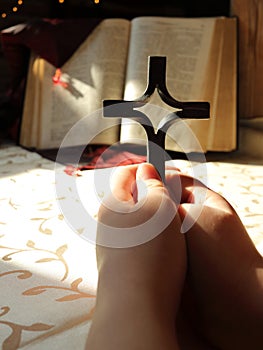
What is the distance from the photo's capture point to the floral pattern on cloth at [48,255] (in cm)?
45

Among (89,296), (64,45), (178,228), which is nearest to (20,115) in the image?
(64,45)

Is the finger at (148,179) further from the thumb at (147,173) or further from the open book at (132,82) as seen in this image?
the open book at (132,82)

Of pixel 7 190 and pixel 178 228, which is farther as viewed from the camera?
pixel 7 190

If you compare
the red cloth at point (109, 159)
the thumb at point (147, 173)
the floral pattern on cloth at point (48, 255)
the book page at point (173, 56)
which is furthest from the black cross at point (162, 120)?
the book page at point (173, 56)

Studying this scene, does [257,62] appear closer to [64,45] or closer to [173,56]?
[173,56]

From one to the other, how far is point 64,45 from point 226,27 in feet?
1.47

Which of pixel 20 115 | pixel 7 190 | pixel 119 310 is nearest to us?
pixel 119 310

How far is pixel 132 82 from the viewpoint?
131cm

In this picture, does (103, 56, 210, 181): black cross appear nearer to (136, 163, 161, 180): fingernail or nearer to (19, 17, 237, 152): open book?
(136, 163, 161, 180): fingernail

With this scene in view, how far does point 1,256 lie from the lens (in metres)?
0.62

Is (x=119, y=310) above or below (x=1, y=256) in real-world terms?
above

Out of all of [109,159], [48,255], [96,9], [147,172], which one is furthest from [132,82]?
[147,172]

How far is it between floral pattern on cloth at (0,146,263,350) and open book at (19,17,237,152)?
216 millimetres

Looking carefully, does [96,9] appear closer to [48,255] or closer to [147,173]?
[48,255]
